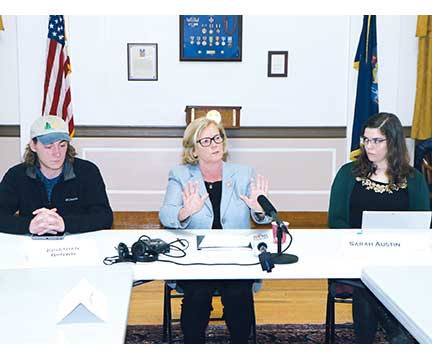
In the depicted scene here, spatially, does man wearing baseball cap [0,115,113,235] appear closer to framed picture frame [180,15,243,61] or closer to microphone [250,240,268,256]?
microphone [250,240,268,256]

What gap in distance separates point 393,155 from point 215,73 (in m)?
2.65

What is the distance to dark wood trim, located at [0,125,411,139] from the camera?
16.3 ft

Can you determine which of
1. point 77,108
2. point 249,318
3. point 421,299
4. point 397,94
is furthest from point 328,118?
point 421,299

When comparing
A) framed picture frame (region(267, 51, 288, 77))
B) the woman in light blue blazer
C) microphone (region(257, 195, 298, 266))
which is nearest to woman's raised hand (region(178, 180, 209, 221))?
the woman in light blue blazer

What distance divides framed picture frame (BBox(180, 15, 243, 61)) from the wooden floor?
2.11 m

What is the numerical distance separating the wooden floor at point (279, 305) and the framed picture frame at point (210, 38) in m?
2.11

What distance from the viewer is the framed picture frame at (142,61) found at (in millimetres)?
4852

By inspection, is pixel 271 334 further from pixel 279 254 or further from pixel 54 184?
pixel 54 184

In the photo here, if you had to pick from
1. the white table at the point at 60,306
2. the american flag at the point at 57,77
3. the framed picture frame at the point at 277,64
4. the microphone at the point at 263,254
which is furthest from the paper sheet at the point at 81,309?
the framed picture frame at the point at 277,64

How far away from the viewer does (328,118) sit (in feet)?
16.5

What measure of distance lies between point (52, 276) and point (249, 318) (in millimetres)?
796

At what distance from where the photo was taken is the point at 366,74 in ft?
15.0

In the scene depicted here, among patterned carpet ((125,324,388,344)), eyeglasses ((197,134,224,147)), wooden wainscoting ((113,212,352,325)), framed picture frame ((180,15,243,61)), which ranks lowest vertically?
wooden wainscoting ((113,212,352,325))

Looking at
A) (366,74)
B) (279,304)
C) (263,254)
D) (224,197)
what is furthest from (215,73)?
(263,254)
